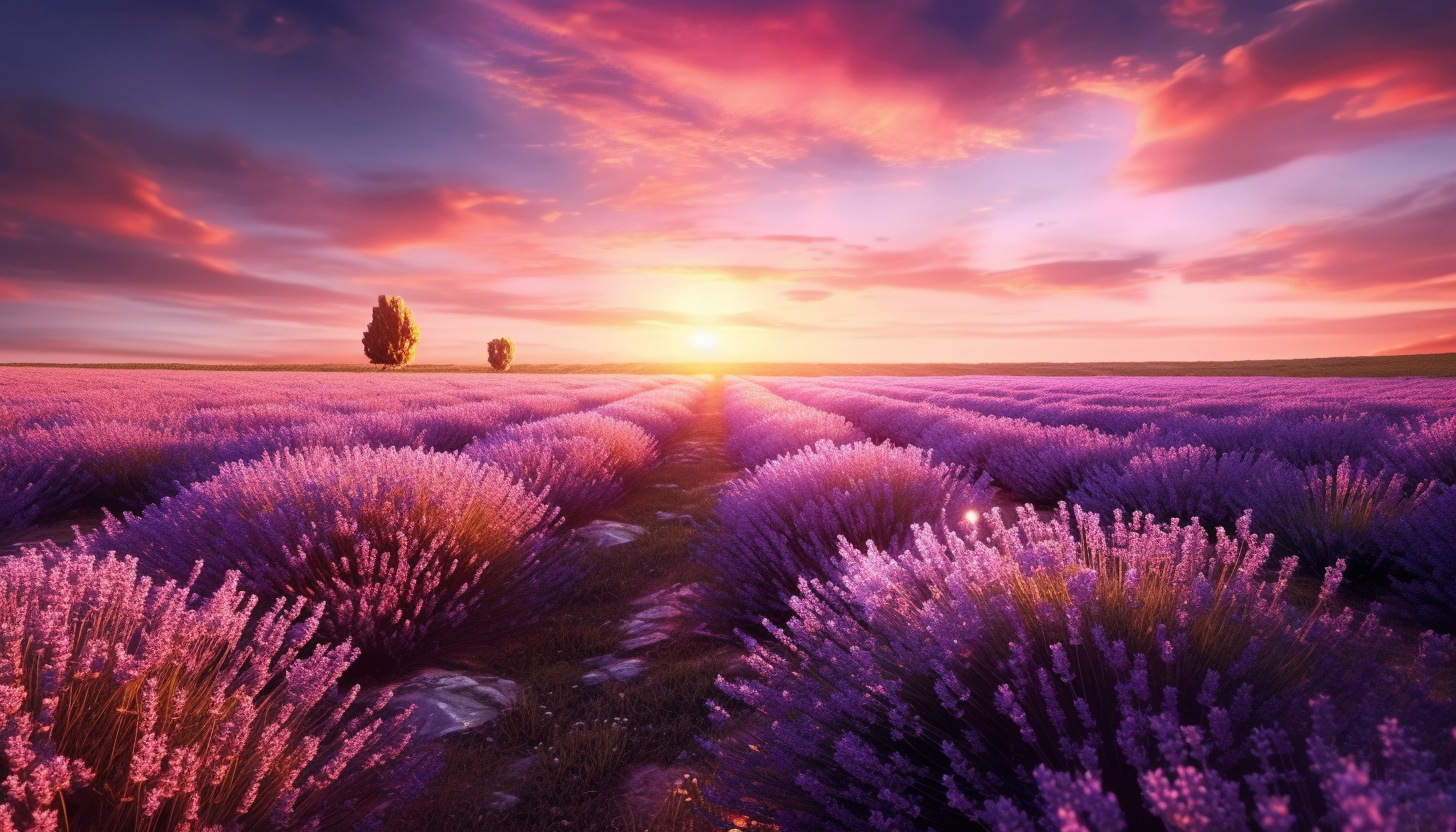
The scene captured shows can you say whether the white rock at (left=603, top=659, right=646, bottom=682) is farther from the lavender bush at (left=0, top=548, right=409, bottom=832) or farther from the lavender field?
the lavender bush at (left=0, top=548, right=409, bottom=832)

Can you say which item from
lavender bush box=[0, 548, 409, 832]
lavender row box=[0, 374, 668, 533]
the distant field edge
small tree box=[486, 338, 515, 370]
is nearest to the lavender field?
lavender bush box=[0, 548, 409, 832]

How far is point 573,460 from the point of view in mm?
5656

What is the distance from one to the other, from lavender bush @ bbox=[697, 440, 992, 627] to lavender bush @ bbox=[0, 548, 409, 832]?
186cm

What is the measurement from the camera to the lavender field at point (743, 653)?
118 cm

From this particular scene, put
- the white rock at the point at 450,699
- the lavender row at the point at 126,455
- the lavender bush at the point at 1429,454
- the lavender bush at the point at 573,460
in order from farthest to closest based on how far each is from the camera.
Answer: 1. the lavender row at the point at 126,455
2. the lavender bush at the point at 573,460
3. the lavender bush at the point at 1429,454
4. the white rock at the point at 450,699

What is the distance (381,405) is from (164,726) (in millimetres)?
11903

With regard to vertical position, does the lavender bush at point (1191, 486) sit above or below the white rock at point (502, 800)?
above

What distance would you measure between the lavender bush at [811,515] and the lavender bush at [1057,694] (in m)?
1.32

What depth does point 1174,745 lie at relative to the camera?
793mm

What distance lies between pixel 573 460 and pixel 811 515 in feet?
9.50

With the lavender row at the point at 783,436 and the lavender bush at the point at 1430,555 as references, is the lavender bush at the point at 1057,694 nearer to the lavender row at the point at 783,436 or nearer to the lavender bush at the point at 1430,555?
the lavender bush at the point at 1430,555

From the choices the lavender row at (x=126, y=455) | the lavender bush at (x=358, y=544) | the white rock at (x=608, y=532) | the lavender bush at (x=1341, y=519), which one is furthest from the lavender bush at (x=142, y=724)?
the lavender bush at (x=1341, y=519)

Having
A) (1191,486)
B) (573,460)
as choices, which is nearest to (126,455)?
(573,460)

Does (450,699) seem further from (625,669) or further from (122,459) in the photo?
(122,459)
